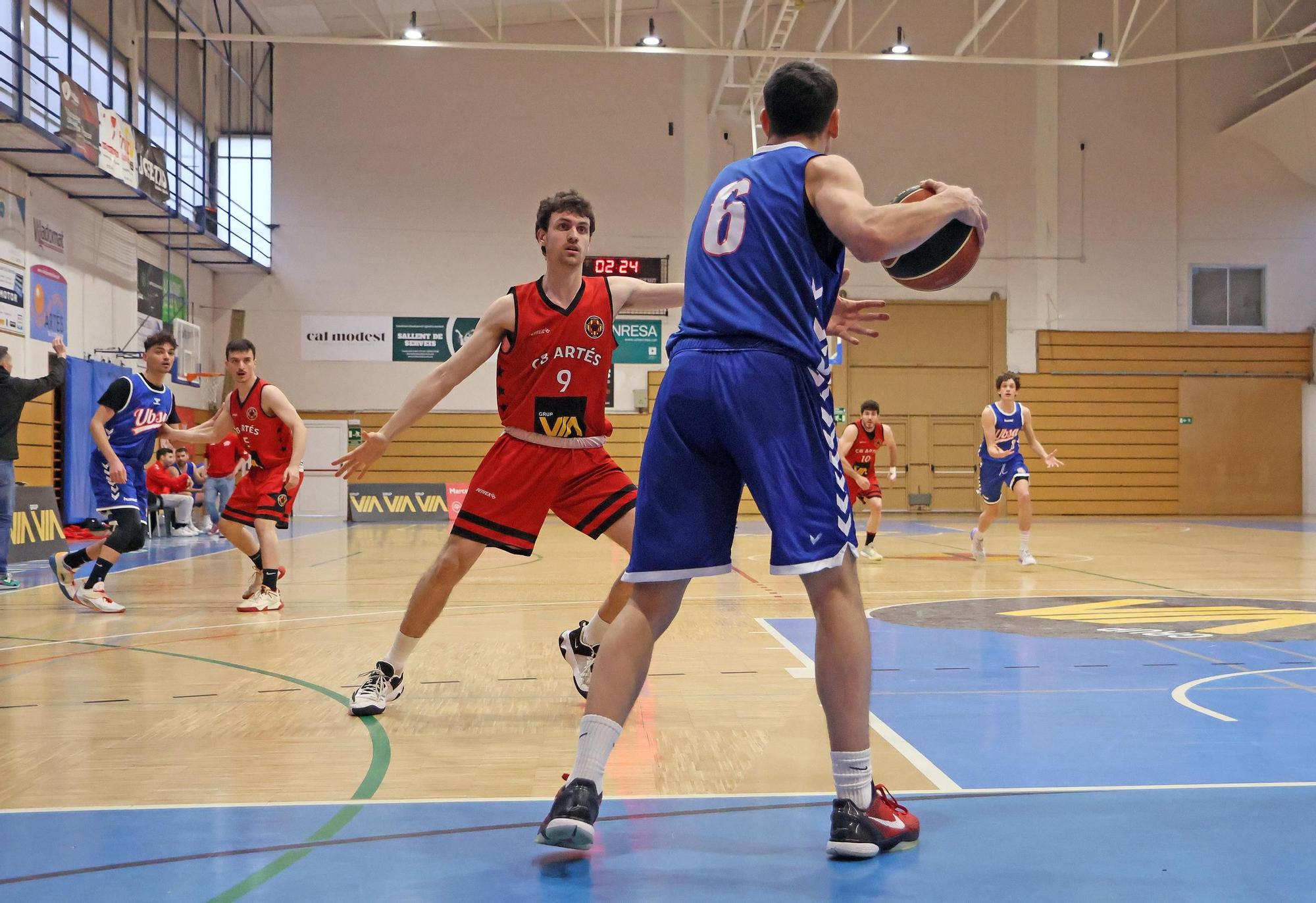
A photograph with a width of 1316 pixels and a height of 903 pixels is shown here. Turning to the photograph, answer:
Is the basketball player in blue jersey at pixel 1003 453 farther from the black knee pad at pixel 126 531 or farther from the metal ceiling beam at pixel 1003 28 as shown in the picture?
the black knee pad at pixel 126 531

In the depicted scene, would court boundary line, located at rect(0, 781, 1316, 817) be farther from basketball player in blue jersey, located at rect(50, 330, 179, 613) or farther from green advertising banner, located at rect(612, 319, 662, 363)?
green advertising banner, located at rect(612, 319, 662, 363)

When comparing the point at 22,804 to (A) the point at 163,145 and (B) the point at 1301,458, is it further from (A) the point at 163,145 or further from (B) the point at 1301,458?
(B) the point at 1301,458

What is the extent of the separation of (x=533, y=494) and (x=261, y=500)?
13.1 feet

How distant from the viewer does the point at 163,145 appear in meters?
19.7

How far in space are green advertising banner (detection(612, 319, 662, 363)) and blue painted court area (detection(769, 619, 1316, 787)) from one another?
1775cm

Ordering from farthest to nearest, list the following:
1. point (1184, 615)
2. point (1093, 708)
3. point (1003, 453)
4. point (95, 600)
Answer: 1. point (1003, 453)
2. point (95, 600)
3. point (1184, 615)
4. point (1093, 708)

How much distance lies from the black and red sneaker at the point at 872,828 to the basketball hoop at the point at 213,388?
65.5ft

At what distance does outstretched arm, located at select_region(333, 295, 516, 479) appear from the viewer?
3568mm

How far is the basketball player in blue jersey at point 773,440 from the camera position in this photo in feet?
8.18

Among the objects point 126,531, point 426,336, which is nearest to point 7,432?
point 126,531

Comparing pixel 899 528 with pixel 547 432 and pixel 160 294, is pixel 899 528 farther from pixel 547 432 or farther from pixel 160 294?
pixel 547 432

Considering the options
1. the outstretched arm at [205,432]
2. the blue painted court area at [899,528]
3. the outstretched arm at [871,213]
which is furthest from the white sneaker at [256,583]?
the blue painted court area at [899,528]

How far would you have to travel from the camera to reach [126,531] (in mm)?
7617

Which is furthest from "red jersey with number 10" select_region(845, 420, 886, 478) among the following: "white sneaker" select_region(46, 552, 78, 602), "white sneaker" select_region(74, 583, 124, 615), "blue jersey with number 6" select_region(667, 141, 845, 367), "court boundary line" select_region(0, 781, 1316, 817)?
"blue jersey with number 6" select_region(667, 141, 845, 367)
